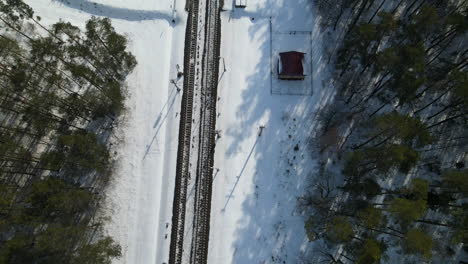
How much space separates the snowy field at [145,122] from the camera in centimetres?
3984

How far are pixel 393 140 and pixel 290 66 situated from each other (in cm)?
1479

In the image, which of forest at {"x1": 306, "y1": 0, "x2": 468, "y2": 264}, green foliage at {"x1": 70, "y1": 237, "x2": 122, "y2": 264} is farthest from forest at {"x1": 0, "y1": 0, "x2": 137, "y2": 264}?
forest at {"x1": 306, "y1": 0, "x2": 468, "y2": 264}

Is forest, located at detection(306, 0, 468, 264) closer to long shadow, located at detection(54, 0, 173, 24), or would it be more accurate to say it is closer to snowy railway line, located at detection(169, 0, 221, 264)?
snowy railway line, located at detection(169, 0, 221, 264)

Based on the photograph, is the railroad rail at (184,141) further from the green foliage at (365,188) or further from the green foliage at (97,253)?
the green foliage at (365,188)

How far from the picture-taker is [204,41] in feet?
153

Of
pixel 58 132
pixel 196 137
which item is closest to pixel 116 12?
pixel 58 132

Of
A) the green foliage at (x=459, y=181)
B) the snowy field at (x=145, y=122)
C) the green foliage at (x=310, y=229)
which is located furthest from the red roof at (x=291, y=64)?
the green foliage at (x=459, y=181)

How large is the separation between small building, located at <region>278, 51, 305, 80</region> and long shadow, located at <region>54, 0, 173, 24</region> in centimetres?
1519

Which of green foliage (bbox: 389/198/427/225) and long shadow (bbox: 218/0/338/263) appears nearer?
green foliage (bbox: 389/198/427/225)

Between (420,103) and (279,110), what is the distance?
17.3 m

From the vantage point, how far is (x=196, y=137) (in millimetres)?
43406

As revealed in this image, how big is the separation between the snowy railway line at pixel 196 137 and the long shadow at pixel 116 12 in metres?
4.07

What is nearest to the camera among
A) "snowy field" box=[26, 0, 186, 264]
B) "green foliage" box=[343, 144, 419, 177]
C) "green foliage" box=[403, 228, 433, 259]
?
"green foliage" box=[403, 228, 433, 259]

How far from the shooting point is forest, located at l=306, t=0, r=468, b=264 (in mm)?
35031
